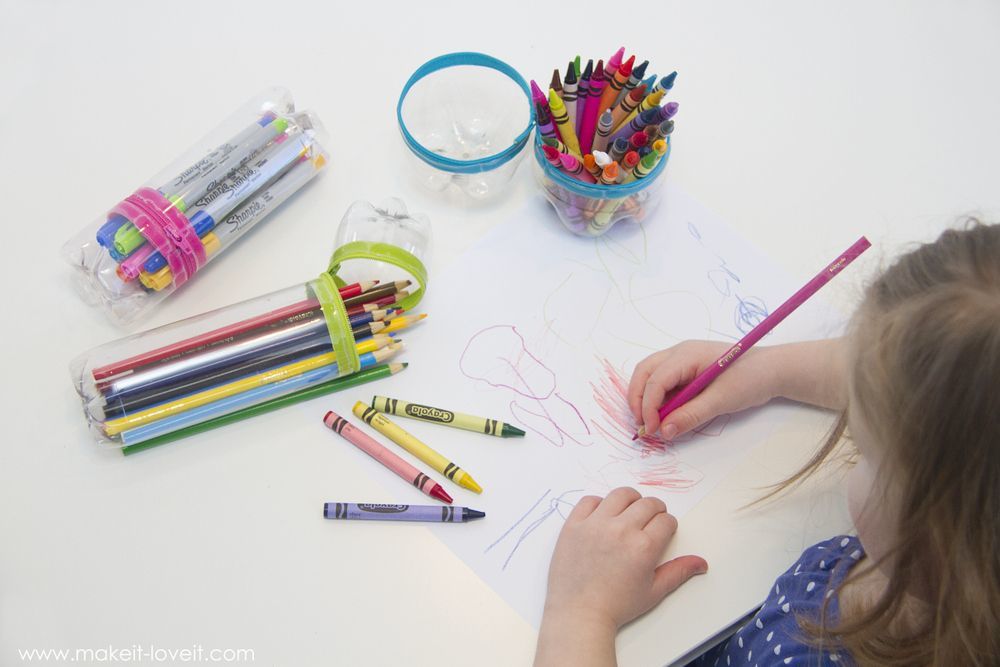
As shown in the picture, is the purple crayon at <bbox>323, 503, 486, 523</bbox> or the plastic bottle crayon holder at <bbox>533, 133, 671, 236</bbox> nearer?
the purple crayon at <bbox>323, 503, 486, 523</bbox>

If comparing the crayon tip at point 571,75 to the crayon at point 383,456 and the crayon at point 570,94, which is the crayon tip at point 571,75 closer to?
the crayon at point 570,94

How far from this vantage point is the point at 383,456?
640mm

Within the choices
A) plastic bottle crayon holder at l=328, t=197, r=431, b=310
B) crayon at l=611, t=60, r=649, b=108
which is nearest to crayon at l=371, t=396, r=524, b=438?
plastic bottle crayon holder at l=328, t=197, r=431, b=310

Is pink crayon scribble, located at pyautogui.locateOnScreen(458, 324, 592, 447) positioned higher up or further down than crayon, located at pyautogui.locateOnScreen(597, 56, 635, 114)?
further down

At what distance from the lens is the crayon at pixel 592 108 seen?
0.71 metres

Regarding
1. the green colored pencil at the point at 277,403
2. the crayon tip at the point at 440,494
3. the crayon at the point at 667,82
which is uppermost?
the crayon at the point at 667,82

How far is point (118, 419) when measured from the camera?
0.63m

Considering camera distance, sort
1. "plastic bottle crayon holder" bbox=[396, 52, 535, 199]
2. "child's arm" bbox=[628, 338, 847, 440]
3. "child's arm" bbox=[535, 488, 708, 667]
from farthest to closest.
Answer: "plastic bottle crayon holder" bbox=[396, 52, 535, 199] < "child's arm" bbox=[628, 338, 847, 440] < "child's arm" bbox=[535, 488, 708, 667]

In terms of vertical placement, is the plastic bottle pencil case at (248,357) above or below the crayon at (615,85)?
below

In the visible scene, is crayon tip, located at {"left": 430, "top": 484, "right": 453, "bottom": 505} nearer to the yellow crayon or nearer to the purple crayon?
the purple crayon

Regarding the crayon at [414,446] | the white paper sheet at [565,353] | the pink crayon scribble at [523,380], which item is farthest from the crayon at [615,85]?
the crayon at [414,446]

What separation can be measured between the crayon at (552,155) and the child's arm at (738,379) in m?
0.21

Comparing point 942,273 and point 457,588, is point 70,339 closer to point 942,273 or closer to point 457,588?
point 457,588

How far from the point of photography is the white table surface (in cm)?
58
